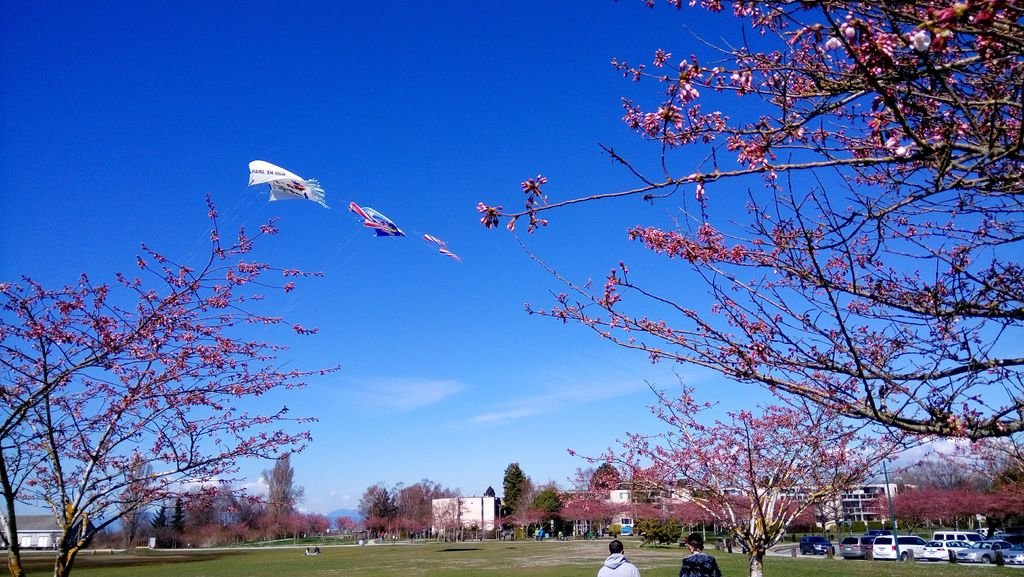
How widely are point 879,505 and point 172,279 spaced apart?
80.1 meters

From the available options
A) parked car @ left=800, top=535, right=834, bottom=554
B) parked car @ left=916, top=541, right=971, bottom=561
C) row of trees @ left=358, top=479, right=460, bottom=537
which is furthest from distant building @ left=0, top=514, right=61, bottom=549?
parked car @ left=916, top=541, right=971, bottom=561

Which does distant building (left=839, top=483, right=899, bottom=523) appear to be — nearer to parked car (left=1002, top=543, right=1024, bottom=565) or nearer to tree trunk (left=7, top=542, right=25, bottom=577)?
parked car (left=1002, top=543, right=1024, bottom=565)

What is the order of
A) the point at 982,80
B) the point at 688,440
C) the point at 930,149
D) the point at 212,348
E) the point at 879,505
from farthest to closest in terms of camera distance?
the point at 879,505 → the point at 688,440 → the point at 212,348 → the point at 982,80 → the point at 930,149

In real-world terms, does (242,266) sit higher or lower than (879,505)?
higher

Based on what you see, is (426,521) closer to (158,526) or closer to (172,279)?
(158,526)

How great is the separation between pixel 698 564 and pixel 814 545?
36.6 m

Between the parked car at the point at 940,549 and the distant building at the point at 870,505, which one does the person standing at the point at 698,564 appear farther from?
the distant building at the point at 870,505

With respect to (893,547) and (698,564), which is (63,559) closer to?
(698,564)

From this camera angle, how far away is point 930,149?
8.74 feet

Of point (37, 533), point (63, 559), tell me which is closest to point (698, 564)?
point (63, 559)

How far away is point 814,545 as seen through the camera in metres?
38.9

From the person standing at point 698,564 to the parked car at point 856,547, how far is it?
110 feet

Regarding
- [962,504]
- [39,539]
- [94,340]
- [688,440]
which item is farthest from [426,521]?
[94,340]

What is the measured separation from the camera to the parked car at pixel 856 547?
35.4 metres
